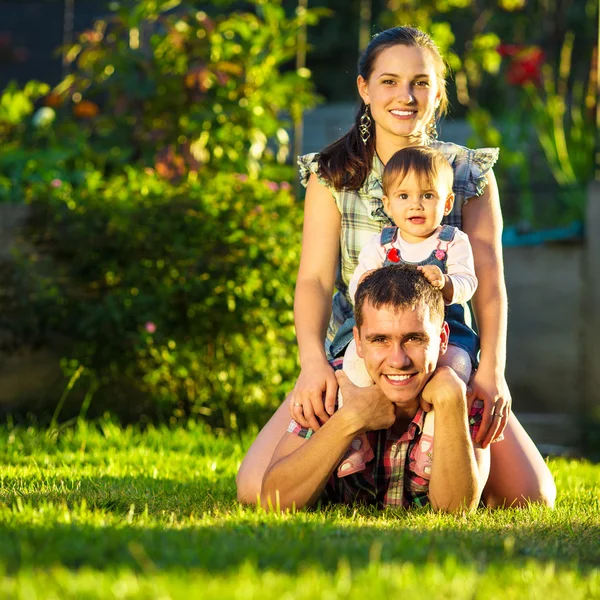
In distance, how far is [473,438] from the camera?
3.15 meters

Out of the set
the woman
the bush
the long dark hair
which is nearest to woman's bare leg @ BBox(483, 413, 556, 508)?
the woman

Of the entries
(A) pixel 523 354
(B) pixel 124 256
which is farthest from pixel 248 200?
(A) pixel 523 354

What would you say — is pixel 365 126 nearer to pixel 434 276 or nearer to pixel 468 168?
pixel 468 168

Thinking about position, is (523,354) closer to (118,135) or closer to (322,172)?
(118,135)

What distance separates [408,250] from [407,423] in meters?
0.51

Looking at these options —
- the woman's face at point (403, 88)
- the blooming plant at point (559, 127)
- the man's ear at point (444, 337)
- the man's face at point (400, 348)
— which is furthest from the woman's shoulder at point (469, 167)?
the blooming plant at point (559, 127)

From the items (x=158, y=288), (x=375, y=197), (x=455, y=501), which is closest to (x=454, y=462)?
(x=455, y=501)

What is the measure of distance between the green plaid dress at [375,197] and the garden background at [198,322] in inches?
35.4

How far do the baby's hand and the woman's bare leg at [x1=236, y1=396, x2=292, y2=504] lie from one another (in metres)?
0.80

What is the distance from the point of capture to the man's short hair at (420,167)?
3115mm

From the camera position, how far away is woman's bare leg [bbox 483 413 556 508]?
11.0 feet

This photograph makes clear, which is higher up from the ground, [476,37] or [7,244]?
[476,37]

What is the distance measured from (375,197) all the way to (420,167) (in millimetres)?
431

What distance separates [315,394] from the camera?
10.3 feet
